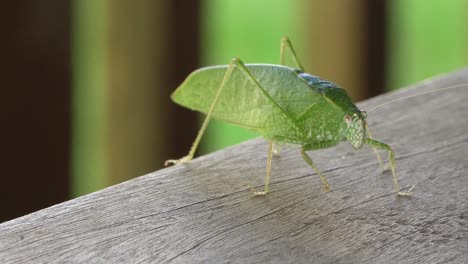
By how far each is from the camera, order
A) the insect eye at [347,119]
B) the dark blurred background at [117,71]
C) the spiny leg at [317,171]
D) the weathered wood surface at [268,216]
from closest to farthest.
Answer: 1. the weathered wood surface at [268,216]
2. the spiny leg at [317,171]
3. the insect eye at [347,119]
4. the dark blurred background at [117,71]

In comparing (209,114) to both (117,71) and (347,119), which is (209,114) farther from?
(117,71)

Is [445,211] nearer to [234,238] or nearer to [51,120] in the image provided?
[234,238]

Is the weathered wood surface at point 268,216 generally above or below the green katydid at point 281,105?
Result: below

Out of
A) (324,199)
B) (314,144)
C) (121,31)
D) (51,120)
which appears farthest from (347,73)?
(324,199)

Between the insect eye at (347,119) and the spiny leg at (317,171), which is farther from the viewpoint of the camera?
the insect eye at (347,119)

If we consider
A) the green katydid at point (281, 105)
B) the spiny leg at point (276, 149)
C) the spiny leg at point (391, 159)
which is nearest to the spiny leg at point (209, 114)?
the green katydid at point (281, 105)

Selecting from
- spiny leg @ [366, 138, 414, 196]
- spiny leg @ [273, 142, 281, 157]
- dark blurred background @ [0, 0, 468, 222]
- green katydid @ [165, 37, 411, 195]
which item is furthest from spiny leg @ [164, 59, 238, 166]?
dark blurred background @ [0, 0, 468, 222]

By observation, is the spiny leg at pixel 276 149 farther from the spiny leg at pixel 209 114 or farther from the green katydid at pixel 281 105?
the spiny leg at pixel 209 114
